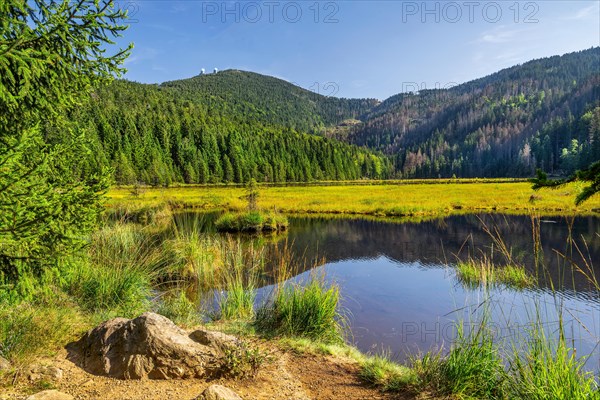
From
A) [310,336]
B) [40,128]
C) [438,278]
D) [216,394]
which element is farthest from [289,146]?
[216,394]

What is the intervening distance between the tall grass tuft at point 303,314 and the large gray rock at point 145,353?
2024 mm

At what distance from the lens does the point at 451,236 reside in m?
22.4

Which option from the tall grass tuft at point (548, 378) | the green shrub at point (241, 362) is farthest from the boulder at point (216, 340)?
the tall grass tuft at point (548, 378)

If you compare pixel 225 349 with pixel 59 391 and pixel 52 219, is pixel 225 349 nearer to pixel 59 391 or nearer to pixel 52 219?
pixel 59 391

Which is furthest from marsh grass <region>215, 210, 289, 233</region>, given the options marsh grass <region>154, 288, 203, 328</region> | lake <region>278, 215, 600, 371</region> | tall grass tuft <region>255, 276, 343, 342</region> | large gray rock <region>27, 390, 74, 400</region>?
large gray rock <region>27, 390, 74, 400</region>

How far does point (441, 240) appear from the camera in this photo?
20719 millimetres

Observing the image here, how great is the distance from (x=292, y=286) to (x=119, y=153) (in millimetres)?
100423

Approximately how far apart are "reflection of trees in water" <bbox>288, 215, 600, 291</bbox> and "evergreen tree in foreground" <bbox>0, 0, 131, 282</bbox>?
10.8 metres

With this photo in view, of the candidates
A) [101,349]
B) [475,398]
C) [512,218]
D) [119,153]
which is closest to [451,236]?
[512,218]

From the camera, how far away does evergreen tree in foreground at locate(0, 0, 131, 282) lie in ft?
12.2

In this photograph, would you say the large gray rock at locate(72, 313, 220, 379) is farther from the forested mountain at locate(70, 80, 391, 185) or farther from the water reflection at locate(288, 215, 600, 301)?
the forested mountain at locate(70, 80, 391, 185)

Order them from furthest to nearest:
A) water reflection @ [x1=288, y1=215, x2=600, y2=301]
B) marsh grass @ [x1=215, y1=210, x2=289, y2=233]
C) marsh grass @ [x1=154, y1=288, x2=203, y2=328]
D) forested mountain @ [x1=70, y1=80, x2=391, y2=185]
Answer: forested mountain @ [x1=70, y1=80, x2=391, y2=185], marsh grass @ [x1=215, y1=210, x2=289, y2=233], water reflection @ [x1=288, y1=215, x2=600, y2=301], marsh grass @ [x1=154, y1=288, x2=203, y2=328]

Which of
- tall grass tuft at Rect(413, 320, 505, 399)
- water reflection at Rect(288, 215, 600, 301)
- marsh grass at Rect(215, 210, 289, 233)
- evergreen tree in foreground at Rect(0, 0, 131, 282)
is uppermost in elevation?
evergreen tree in foreground at Rect(0, 0, 131, 282)

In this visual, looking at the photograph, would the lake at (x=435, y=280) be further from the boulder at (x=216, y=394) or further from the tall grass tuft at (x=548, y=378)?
the boulder at (x=216, y=394)
